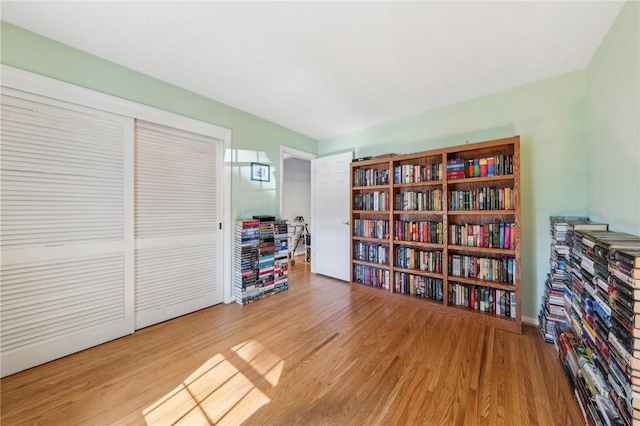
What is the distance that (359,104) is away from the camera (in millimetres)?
2736

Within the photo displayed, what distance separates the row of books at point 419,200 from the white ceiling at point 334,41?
111 cm

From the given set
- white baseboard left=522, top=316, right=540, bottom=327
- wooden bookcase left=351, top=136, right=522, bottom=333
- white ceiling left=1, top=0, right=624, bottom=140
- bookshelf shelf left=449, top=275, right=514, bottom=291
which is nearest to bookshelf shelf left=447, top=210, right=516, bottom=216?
wooden bookcase left=351, top=136, right=522, bottom=333

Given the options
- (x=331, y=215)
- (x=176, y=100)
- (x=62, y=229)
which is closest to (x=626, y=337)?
(x=331, y=215)

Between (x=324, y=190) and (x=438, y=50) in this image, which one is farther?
A: (x=324, y=190)

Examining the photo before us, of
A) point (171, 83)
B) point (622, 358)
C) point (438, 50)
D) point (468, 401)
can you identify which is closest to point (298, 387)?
point (468, 401)

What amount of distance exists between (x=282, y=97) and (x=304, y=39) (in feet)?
3.13

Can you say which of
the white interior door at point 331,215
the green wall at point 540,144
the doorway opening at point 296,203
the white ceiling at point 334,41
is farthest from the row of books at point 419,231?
the doorway opening at point 296,203

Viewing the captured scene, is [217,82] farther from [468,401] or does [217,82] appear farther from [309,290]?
[468,401]

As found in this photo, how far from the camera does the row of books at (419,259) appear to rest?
2600mm

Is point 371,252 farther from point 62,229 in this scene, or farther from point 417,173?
point 62,229

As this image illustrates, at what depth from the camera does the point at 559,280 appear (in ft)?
6.10

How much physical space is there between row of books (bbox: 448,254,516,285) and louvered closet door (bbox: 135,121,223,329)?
110 inches

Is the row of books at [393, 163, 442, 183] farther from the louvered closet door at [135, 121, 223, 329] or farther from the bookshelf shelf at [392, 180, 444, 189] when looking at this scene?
the louvered closet door at [135, 121, 223, 329]

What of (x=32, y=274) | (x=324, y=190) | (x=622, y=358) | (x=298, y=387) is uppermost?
(x=324, y=190)
